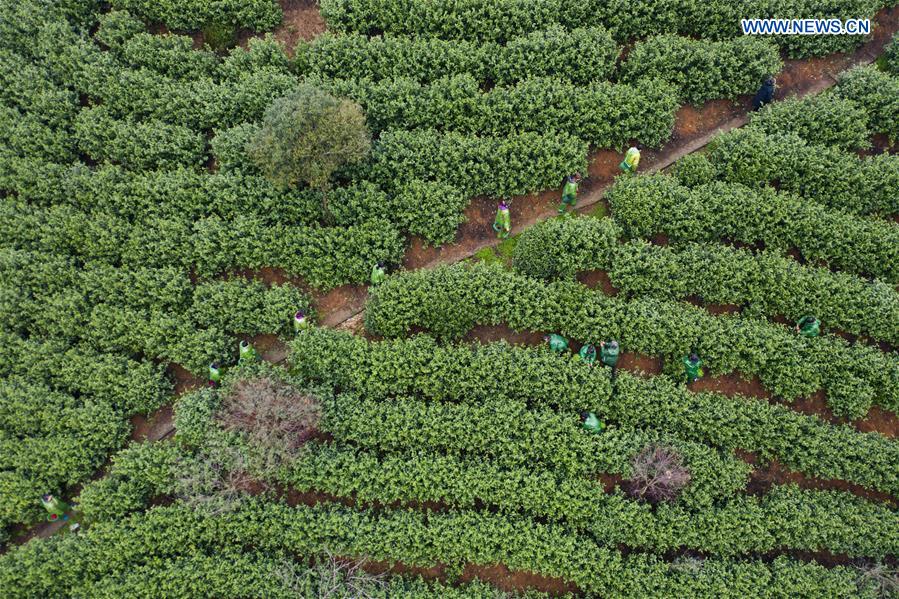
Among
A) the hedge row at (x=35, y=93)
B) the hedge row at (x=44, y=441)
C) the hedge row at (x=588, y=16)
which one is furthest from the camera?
the hedge row at (x=35, y=93)

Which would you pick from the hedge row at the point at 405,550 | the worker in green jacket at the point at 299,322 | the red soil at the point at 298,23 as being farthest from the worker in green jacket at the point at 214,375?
the red soil at the point at 298,23

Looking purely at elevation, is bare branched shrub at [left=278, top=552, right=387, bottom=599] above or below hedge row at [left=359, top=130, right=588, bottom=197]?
below

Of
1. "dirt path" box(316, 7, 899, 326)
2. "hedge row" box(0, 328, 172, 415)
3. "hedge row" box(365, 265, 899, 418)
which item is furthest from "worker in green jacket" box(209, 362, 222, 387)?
"hedge row" box(365, 265, 899, 418)

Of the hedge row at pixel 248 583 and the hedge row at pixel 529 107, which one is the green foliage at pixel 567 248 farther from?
the hedge row at pixel 248 583

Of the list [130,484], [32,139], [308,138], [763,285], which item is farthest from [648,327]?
[32,139]

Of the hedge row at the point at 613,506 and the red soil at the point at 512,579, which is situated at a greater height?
the hedge row at the point at 613,506

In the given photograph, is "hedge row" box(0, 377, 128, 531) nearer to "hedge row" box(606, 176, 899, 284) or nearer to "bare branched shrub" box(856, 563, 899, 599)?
"hedge row" box(606, 176, 899, 284)

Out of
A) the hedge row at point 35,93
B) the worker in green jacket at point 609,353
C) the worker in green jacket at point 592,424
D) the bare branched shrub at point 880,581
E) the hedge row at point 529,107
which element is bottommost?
the bare branched shrub at point 880,581
